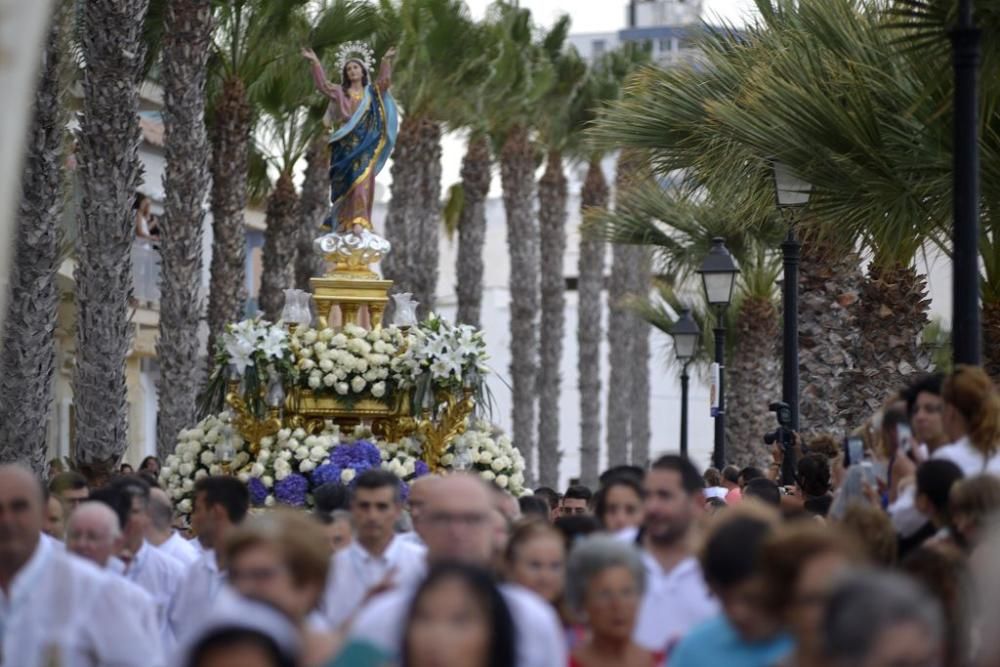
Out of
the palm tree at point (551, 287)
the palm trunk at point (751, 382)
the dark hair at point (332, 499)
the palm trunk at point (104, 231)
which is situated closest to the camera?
the dark hair at point (332, 499)

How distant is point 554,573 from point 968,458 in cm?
231

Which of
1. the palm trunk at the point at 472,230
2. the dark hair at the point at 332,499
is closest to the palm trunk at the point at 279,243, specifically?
the palm trunk at the point at 472,230

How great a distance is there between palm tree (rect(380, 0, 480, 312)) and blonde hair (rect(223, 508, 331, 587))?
27536 mm

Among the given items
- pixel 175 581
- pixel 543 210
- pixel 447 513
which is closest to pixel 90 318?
pixel 175 581

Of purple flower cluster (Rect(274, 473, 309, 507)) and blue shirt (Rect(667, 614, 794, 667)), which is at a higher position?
blue shirt (Rect(667, 614, 794, 667))

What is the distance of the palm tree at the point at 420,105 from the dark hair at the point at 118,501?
24.0 m

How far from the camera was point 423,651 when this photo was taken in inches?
220

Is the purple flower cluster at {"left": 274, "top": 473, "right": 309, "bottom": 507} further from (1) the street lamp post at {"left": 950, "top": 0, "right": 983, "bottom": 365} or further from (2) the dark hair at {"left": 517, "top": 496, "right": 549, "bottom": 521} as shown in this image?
(1) the street lamp post at {"left": 950, "top": 0, "right": 983, "bottom": 365}

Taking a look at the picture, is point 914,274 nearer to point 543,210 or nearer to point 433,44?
point 433,44

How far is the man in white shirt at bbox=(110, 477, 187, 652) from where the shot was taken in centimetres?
984

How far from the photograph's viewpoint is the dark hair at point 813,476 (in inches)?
511

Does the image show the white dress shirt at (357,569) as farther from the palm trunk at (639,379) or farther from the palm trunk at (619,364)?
the palm trunk at (639,379)

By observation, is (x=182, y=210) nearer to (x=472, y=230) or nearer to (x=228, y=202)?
(x=228, y=202)

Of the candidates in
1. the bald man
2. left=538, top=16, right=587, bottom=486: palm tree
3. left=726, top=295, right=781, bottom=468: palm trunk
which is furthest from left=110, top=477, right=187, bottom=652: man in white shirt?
left=538, top=16, right=587, bottom=486: palm tree
